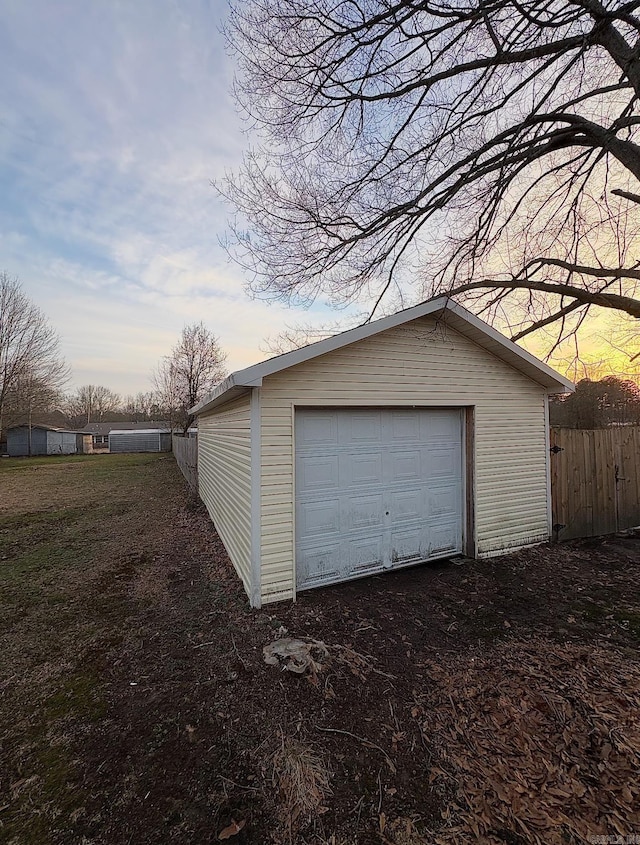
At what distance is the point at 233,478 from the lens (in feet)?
18.7

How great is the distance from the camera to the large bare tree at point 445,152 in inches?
181

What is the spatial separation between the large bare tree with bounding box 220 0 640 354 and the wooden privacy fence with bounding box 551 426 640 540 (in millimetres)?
2315

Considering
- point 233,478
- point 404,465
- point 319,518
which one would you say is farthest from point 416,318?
point 233,478

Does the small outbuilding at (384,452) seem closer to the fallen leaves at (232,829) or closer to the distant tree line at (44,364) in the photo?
the fallen leaves at (232,829)

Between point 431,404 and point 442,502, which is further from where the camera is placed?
point 442,502

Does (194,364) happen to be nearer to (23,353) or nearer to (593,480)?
(23,353)

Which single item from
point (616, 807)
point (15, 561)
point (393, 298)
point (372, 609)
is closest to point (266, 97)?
point (393, 298)

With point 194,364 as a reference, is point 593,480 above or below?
below

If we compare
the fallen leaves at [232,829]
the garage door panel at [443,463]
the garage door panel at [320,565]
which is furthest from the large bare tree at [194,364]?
the fallen leaves at [232,829]

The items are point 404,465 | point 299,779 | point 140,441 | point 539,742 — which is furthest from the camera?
point 140,441

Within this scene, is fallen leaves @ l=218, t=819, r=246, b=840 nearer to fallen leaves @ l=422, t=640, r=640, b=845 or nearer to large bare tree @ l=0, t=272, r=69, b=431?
fallen leaves @ l=422, t=640, r=640, b=845

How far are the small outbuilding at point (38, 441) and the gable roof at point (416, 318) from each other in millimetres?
38016

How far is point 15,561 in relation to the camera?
6266mm

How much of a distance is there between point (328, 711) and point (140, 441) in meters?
42.2
